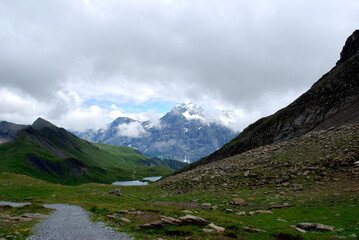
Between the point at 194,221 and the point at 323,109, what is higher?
the point at 323,109

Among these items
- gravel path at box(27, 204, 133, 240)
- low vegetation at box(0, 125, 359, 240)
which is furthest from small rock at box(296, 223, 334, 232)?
gravel path at box(27, 204, 133, 240)

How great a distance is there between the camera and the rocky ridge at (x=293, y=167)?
1677 inches

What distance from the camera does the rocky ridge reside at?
4259cm

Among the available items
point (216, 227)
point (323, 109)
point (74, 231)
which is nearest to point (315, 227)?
point (216, 227)

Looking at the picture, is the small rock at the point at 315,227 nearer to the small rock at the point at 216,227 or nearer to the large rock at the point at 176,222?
the small rock at the point at 216,227

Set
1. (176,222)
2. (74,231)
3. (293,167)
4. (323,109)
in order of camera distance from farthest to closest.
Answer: (323,109) < (293,167) < (74,231) < (176,222)

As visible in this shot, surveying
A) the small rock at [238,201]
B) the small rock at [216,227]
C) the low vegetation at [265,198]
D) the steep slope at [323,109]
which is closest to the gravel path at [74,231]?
the low vegetation at [265,198]

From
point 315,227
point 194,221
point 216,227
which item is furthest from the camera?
point 194,221

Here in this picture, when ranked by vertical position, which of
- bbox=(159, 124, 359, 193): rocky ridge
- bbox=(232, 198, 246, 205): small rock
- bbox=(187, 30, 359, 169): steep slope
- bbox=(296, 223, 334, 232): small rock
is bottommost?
bbox=(296, 223, 334, 232): small rock

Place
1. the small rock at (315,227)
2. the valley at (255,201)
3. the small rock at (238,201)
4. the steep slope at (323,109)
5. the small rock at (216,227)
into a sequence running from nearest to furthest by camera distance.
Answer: the small rock at (315,227) → the small rock at (216,227) → the valley at (255,201) → the small rock at (238,201) → the steep slope at (323,109)

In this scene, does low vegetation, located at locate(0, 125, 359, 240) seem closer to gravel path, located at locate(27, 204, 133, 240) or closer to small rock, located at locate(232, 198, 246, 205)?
small rock, located at locate(232, 198, 246, 205)

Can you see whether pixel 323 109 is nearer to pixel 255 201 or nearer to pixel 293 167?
pixel 293 167

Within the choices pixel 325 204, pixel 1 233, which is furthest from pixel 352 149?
pixel 1 233

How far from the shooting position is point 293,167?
47594 millimetres
